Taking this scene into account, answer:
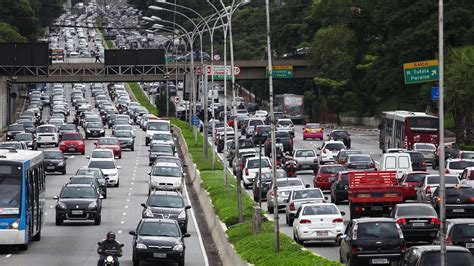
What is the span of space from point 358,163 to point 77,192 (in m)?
20.1

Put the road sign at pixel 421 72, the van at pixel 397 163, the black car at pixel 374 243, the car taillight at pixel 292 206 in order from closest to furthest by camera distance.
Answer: the black car at pixel 374 243, the car taillight at pixel 292 206, the van at pixel 397 163, the road sign at pixel 421 72

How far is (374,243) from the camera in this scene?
31312 millimetres

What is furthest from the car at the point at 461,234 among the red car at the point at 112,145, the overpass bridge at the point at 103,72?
the overpass bridge at the point at 103,72

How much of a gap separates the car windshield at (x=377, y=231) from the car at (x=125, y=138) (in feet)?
191

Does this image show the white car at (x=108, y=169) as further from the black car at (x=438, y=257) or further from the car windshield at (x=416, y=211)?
the black car at (x=438, y=257)

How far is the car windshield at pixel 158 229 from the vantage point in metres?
34.9

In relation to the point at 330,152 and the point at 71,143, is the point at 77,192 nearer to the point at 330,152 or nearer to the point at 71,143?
the point at 330,152

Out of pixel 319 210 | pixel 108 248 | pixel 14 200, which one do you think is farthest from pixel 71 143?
pixel 108 248

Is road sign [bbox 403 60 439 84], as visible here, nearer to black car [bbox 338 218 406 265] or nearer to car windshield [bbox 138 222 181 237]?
car windshield [bbox 138 222 181 237]

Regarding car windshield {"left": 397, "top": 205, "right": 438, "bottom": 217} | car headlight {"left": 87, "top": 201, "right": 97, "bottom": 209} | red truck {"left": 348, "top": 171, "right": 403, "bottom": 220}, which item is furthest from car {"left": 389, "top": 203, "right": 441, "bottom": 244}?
car headlight {"left": 87, "top": 201, "right": 97, "bottom": 209}

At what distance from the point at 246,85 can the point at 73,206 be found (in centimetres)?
13159

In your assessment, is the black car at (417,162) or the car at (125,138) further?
the car at (125,138)

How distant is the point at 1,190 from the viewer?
118ft

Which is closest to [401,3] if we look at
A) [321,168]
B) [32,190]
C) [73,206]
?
[321,168]
